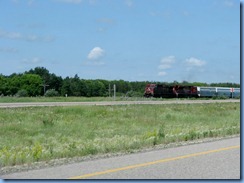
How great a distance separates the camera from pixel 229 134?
17359 millimetres

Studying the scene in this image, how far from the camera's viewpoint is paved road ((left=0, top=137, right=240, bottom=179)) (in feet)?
27.7

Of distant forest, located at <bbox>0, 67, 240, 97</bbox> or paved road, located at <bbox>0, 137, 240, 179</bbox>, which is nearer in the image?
paved road, located at <bbox>0, 137, 240, 179</bbox>

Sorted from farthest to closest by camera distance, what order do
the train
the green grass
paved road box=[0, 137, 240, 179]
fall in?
the train < the green grass < paved road box=[0, 137, 240, 179]

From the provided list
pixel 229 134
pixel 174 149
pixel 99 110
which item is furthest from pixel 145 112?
pixel 174 149

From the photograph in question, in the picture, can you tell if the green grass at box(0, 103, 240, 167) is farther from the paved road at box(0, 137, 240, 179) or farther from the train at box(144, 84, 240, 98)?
the train at box(144, 84, 240, 98)

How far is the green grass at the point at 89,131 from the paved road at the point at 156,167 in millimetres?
1533

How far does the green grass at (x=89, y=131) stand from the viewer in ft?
40.8

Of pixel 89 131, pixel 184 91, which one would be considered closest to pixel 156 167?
pixel 89 131

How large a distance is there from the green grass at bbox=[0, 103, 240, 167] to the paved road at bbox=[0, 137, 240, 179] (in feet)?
5.03

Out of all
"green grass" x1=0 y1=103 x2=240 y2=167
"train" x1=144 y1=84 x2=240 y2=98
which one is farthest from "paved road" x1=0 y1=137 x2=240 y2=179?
"train" x1=144 y1=84 x2=240 y2=98

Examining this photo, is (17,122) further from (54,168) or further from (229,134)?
(54,168)

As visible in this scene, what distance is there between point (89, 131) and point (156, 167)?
13.8m

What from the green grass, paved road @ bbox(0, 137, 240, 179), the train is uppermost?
the train

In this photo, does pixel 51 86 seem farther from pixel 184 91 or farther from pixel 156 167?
pixel 156 167
